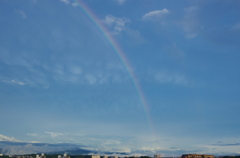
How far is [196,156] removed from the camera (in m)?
186

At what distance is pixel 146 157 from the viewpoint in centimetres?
19262

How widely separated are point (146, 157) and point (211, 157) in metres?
49.8

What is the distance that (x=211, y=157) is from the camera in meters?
190

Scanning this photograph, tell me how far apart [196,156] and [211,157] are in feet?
44.6

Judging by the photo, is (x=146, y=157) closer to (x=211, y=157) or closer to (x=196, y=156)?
(x=196, y=156)

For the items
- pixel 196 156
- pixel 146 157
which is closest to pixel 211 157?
pixel 196 156

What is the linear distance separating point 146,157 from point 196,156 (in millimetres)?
37550
